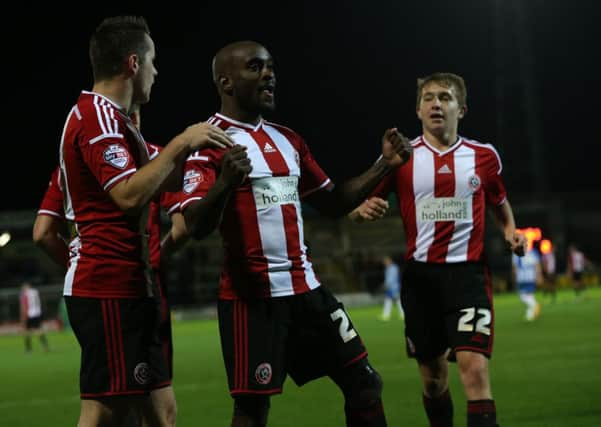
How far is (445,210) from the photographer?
7.06m

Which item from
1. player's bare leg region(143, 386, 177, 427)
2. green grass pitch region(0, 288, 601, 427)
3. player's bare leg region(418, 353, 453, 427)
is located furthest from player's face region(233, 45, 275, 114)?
green grass pitch region(0, 288, 601, 427)

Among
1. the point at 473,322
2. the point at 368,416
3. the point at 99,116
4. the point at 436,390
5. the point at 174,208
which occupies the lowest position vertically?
the point at 436,390

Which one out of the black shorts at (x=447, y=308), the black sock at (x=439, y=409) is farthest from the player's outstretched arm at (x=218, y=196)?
the black sock at (x=439, y=409)

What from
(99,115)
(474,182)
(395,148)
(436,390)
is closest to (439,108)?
(474,182)

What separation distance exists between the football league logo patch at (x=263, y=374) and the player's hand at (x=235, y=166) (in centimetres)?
99

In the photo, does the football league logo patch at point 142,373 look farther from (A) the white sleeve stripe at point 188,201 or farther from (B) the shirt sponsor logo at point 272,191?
(B) the shirt sponsor logo at point 272,191

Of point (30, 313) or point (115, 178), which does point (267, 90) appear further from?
point (30, 313)

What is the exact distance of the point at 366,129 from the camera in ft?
185

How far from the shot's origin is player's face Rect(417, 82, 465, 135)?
7230 mm

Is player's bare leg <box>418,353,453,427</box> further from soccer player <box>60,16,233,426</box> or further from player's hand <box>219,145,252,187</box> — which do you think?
player's hand <box>219,145,252,187</box>

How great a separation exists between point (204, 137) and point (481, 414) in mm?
2998

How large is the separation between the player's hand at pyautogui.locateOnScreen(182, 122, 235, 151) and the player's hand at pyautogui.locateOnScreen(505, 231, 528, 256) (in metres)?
3.29

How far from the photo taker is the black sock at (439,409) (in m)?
7.07

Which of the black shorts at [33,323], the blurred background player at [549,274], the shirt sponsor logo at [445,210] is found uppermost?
the shirt sponsor logo at [445,210]
